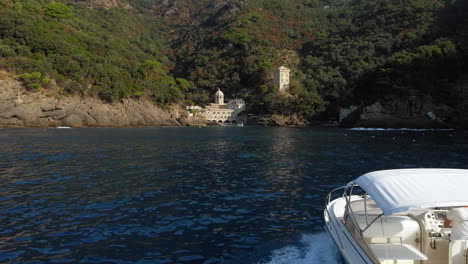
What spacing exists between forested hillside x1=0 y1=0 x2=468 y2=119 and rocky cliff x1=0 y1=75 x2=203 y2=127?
9.67 ft

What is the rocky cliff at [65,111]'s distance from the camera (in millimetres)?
73938

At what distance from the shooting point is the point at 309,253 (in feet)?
31.4

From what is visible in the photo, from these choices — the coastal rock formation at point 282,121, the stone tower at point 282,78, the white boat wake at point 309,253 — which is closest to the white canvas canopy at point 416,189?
the white boat wake at point 309,253

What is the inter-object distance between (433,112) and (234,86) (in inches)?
3462

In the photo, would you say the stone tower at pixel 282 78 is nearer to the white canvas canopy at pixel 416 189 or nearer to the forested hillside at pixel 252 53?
the forested hillside at pixel 252 53

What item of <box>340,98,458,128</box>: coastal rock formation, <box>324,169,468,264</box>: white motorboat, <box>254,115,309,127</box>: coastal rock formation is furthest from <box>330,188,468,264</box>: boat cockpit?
<box>254,115,309,127</box>: coastal rock formation

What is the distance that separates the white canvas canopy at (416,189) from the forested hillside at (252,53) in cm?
Result: 8203

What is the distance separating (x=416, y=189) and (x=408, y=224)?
53.1 inches

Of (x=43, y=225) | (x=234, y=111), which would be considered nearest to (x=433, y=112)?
(x=234, y=111)

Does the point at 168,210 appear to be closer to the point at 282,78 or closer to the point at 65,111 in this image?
the point at 65,111

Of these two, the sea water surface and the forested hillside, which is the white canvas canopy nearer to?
the sea water surface

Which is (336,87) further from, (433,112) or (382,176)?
(382,176)

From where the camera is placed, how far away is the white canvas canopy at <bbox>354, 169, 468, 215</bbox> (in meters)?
6.58

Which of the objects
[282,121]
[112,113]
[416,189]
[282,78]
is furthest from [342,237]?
[282,78]
